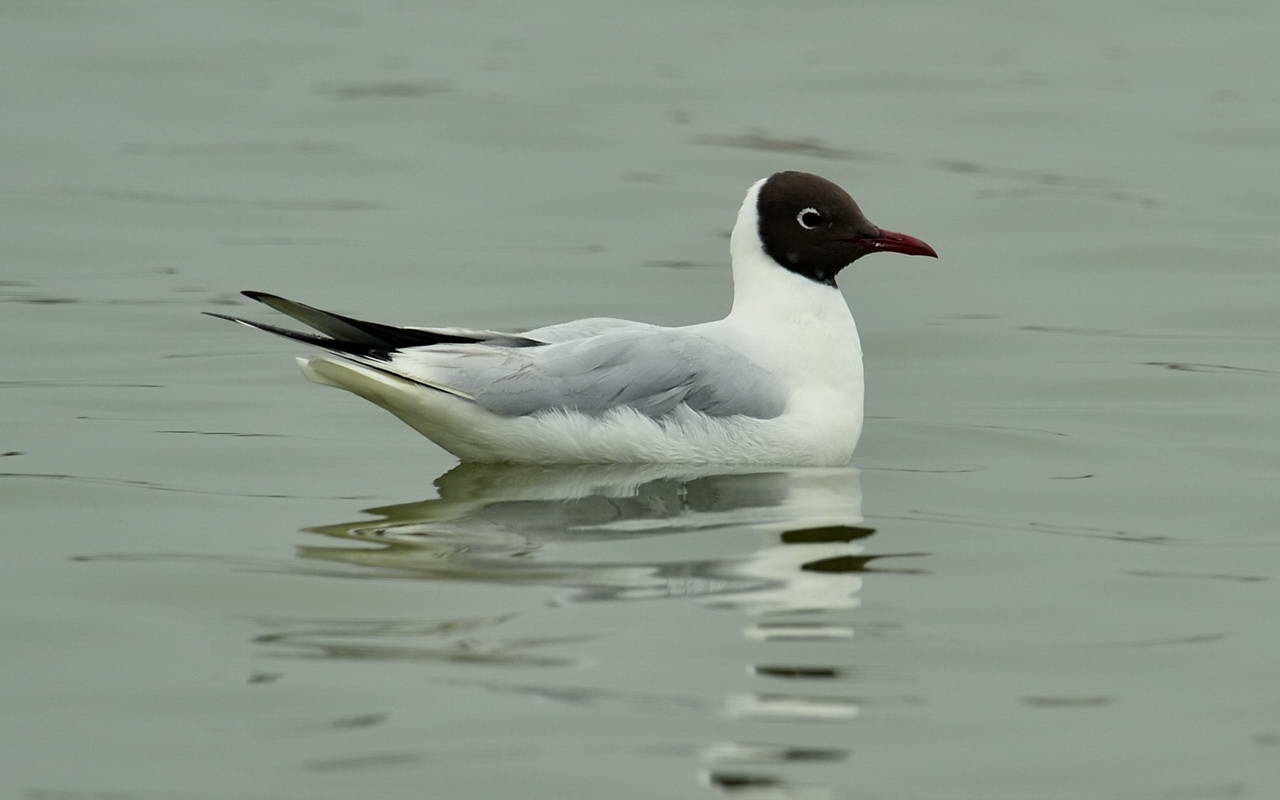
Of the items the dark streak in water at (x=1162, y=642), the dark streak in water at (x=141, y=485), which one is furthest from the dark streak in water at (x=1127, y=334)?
the dark streak in water at (x=1162, y=642)

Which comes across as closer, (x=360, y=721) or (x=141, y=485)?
(x=360, y=721)

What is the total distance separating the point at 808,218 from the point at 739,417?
965 mm

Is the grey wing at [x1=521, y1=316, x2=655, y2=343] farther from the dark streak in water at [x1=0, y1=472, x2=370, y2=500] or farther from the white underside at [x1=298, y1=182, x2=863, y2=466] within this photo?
the dark streak in water at [x1=0, y1=472, x2=370, y2=500]

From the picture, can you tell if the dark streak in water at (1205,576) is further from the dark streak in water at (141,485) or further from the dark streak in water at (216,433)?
the dark streak in water at (216,433)

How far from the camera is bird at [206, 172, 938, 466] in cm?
766

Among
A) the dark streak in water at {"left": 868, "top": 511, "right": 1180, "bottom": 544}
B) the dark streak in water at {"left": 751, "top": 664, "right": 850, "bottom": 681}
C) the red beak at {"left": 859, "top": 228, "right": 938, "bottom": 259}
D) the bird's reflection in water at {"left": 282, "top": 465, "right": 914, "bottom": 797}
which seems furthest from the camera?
the red beak at {"left": 859, "top": 228, "right": 938, "bottom": 259}

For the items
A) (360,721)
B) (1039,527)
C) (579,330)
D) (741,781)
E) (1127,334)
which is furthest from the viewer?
(1127,334)

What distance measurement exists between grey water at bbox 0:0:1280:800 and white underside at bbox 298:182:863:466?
12cm

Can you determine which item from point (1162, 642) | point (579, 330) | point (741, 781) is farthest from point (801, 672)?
point (579, 330)

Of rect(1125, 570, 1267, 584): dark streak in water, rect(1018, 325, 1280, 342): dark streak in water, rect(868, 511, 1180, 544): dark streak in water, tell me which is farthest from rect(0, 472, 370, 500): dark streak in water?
rect(1018, 325, 1280, 342): dark streak in water

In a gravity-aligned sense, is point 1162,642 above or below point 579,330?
below

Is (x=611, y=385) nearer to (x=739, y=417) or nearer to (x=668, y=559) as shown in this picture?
(x=739, y=417)

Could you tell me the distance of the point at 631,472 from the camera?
25.5 ft

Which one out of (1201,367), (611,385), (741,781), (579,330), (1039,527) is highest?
(579,330)
